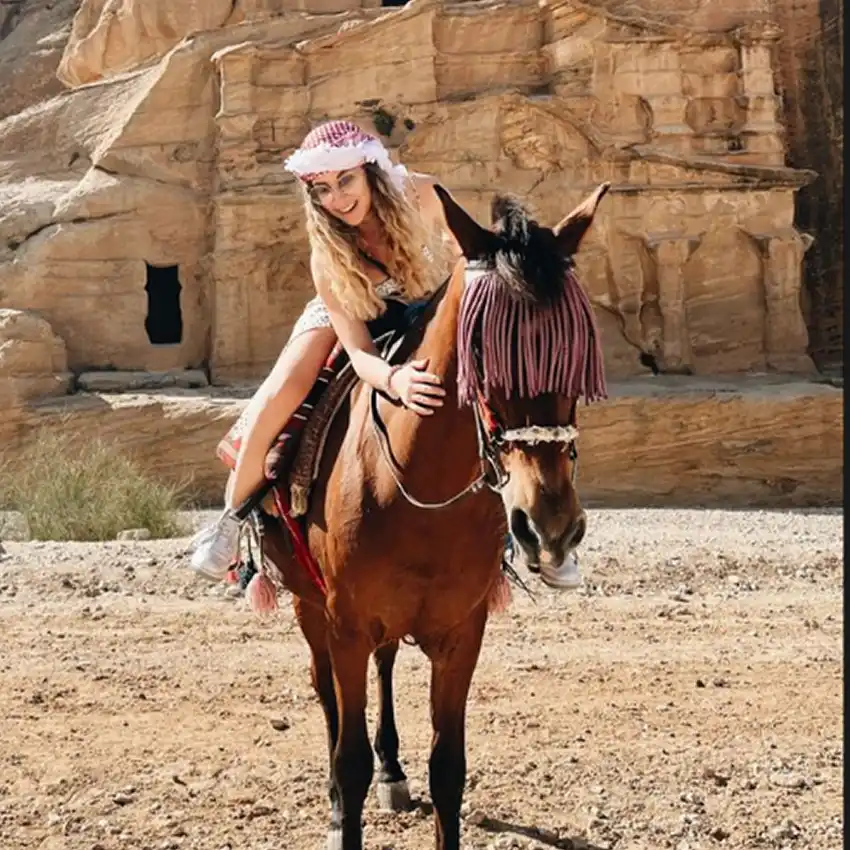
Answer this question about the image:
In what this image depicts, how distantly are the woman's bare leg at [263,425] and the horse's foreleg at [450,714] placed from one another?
1017 millimetres

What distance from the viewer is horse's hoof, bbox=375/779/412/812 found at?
5.39 metres

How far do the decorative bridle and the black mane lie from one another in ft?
0.29

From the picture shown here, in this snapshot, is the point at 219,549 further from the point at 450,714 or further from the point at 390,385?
the point at 390,385

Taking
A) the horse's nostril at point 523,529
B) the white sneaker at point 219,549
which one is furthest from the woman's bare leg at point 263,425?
the horse's nostril at point 523,529

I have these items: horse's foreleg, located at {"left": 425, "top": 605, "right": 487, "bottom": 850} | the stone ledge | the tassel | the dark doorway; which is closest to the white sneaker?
the tassel

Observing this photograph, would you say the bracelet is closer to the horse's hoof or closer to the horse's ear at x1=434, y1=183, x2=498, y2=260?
the horse's ear at x1=434, y1=183, x2=498, y2=260

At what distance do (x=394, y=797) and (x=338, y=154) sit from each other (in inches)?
106

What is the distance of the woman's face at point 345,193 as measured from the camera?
4.57 m

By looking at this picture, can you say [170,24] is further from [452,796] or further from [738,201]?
[452,796]

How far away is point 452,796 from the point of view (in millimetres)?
4398

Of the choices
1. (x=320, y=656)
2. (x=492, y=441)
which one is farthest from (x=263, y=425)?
(x=492, y=441)

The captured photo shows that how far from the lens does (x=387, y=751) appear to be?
5.48 meters

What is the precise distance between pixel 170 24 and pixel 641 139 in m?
10.7

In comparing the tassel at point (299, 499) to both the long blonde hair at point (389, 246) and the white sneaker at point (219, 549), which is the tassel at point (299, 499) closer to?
the white sneaker at point (219, 549)
